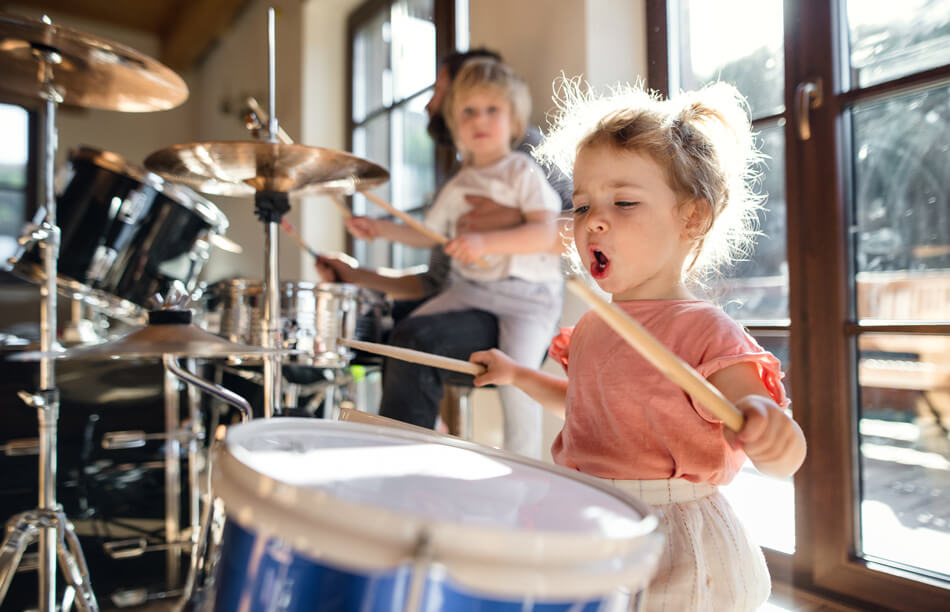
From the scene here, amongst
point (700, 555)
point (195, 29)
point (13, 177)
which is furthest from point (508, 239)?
point (13, 177)

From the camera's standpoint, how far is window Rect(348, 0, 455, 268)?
97.2 inches

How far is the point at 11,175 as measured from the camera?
4.37 m

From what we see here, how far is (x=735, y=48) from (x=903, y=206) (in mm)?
516

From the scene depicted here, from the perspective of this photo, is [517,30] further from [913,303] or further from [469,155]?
[913,303]

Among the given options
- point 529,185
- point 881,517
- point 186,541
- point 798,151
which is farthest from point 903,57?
point 186,541

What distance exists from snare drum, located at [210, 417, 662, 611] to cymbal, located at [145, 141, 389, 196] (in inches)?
27.8

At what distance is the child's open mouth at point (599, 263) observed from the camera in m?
0.85

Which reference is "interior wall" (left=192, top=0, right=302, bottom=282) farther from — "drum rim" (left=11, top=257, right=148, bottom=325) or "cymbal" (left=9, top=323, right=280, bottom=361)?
"cymbal" (left=9, top=323, right=280, bottom=361)

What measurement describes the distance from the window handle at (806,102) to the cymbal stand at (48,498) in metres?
1.39

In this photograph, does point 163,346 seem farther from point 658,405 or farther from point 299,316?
point 658,405

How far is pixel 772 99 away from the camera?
4.66ft

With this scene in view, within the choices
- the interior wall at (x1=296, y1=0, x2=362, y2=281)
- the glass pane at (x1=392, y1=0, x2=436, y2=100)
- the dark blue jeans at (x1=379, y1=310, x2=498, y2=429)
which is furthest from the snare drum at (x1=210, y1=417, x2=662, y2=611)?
the interior wall at (x1=296, y1=0, x2=362, y2=281)

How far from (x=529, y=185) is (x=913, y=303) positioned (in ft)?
2.55

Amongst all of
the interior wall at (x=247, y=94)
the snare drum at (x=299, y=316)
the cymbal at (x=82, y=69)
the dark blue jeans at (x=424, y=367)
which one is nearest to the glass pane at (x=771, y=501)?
the dark blue jeans at (x=424, y=367)
